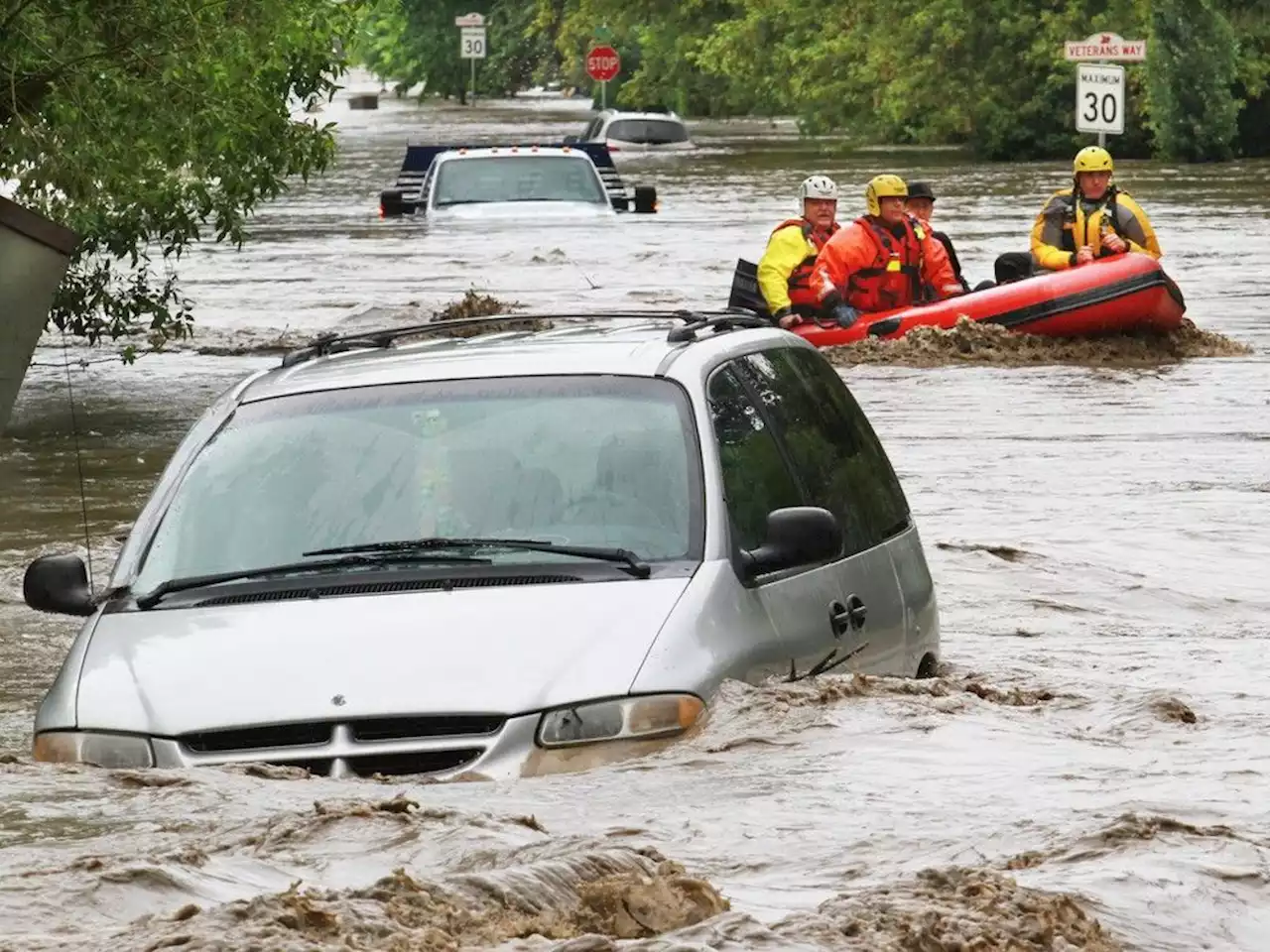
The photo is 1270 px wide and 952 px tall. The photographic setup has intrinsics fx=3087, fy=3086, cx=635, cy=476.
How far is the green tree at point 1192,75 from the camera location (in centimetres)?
5672

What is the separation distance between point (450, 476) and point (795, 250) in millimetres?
14509

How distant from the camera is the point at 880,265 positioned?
22.7 m

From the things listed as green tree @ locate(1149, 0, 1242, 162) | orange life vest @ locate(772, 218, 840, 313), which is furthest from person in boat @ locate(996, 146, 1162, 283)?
green tree @ locate(1149, 0, 1242, 162)

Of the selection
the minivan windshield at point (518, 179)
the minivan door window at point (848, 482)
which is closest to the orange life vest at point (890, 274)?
the minivan windshield at point (518, 179)

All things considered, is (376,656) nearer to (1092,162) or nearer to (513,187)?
(1092,162)

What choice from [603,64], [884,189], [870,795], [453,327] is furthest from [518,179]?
[603,64]

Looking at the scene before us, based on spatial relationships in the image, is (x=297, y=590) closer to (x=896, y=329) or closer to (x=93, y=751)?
(x=93, y=751)

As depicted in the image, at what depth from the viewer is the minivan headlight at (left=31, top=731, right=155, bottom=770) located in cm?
689

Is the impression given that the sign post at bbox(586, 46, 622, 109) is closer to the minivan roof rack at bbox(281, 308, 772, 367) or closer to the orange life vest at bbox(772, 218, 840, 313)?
the orange life vest at bbox(772, 218, 840, 313)

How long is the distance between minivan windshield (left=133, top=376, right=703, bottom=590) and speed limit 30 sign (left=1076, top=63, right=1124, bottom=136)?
2868 centimetres

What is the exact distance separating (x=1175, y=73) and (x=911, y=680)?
50.2 meters

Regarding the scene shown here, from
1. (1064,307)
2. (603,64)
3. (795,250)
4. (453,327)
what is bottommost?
(1064,307)

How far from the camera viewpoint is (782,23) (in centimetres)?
7119

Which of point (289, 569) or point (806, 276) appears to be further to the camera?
point (806, 276)
